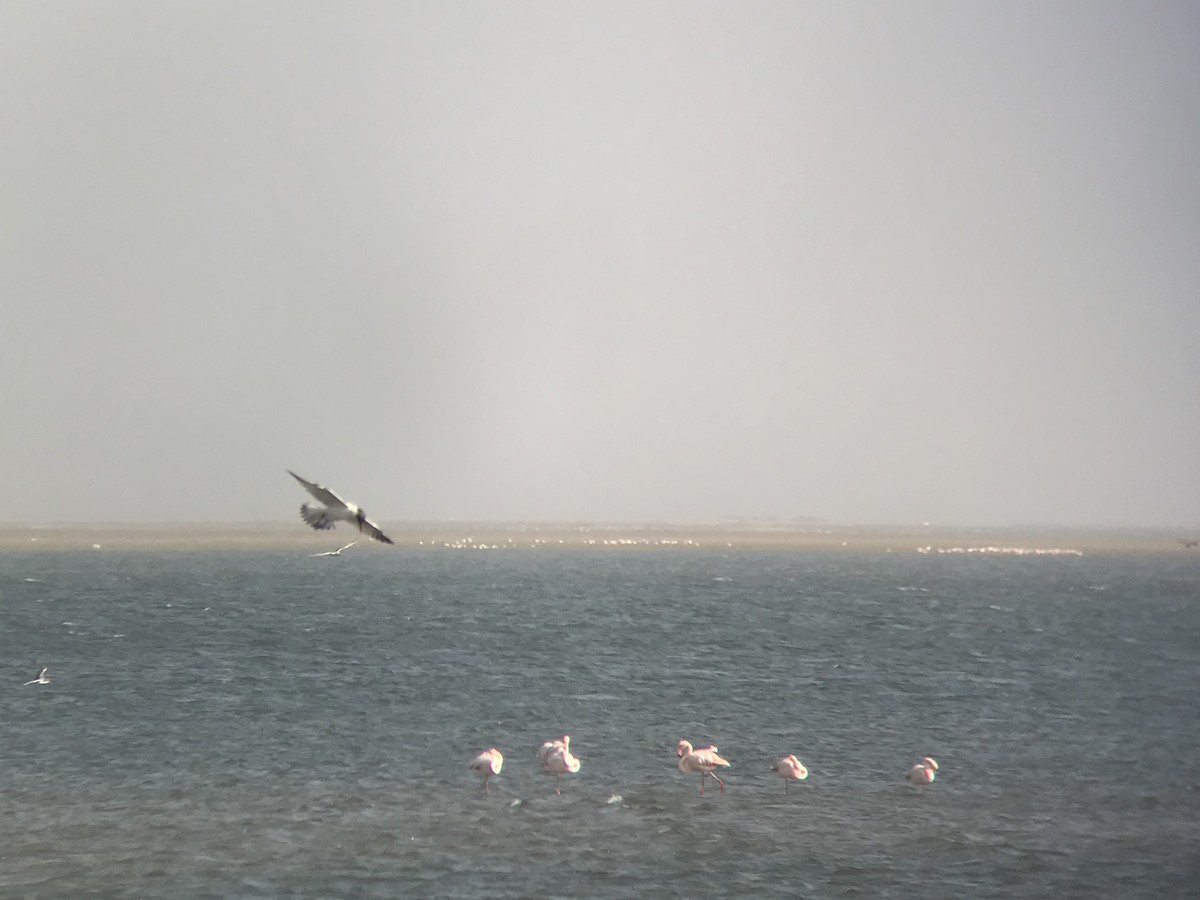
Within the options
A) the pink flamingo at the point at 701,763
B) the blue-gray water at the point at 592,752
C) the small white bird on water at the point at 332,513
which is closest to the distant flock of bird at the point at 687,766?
the pink flamingo at the point at 701,763

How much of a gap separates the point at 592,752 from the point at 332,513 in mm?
10933

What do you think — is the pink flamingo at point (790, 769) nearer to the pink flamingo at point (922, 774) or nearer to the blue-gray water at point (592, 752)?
the blue-gray water at point (592, 752)

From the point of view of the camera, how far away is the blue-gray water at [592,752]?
21.8m

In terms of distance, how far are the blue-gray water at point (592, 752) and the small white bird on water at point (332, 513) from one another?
5.89m

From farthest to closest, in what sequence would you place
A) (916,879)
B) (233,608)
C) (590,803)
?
1. (233,608)
2. (590,803)
3. (916,879)

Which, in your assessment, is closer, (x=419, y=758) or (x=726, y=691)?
(x=419, y=758)

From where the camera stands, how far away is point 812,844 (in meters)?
23.3

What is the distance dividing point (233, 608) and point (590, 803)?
2045 inches

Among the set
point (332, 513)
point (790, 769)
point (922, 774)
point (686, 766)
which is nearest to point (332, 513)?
point (332, 513)

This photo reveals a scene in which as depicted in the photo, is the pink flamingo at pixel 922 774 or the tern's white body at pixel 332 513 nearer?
the tern's white body at pixel 332 513

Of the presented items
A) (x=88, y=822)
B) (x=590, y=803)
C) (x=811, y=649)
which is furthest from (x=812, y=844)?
(x=811, y=649)

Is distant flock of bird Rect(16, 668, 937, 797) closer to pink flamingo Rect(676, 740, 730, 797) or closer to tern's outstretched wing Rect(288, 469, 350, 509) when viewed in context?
pink flamingo Rect(676, 740, 730, 797)

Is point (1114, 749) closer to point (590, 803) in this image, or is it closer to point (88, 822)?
point (590, 803)

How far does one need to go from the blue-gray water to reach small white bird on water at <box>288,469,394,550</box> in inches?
232
